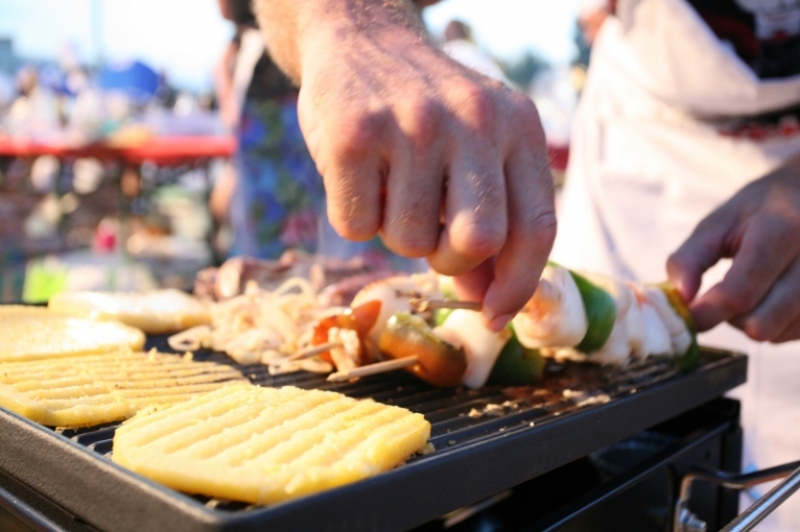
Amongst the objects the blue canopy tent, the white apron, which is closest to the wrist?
the white apron

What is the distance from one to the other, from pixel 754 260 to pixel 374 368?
4.04 ft

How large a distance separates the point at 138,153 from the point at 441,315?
7.14m

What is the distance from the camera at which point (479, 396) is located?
172 cm

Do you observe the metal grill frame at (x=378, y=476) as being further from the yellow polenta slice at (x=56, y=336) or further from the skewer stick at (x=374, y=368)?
the yellow polenta slice at (x=56, y=336)

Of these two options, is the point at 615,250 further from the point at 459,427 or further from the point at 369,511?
the point at 369,511

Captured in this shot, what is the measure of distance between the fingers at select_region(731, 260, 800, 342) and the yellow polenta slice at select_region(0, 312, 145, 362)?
6.00ft

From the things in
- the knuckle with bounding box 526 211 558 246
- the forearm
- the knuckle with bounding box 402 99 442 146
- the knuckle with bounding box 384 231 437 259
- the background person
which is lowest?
the background person

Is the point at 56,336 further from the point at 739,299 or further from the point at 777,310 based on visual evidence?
the point at 777,310

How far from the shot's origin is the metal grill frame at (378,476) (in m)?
0.87

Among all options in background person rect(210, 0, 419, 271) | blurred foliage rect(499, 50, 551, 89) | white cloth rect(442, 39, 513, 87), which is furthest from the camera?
blurred foliage rect(499, 50, 551, 89)

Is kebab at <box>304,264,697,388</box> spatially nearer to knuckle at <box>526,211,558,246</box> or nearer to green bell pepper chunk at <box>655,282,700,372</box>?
green bell pepper chunk at <box>655,282,700,372</box>

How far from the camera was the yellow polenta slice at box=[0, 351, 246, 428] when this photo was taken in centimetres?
127

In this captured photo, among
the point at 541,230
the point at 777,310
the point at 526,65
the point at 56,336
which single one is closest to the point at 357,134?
the point at 541,230

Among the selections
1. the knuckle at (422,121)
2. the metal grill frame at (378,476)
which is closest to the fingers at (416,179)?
the knuckle at (422,121)
